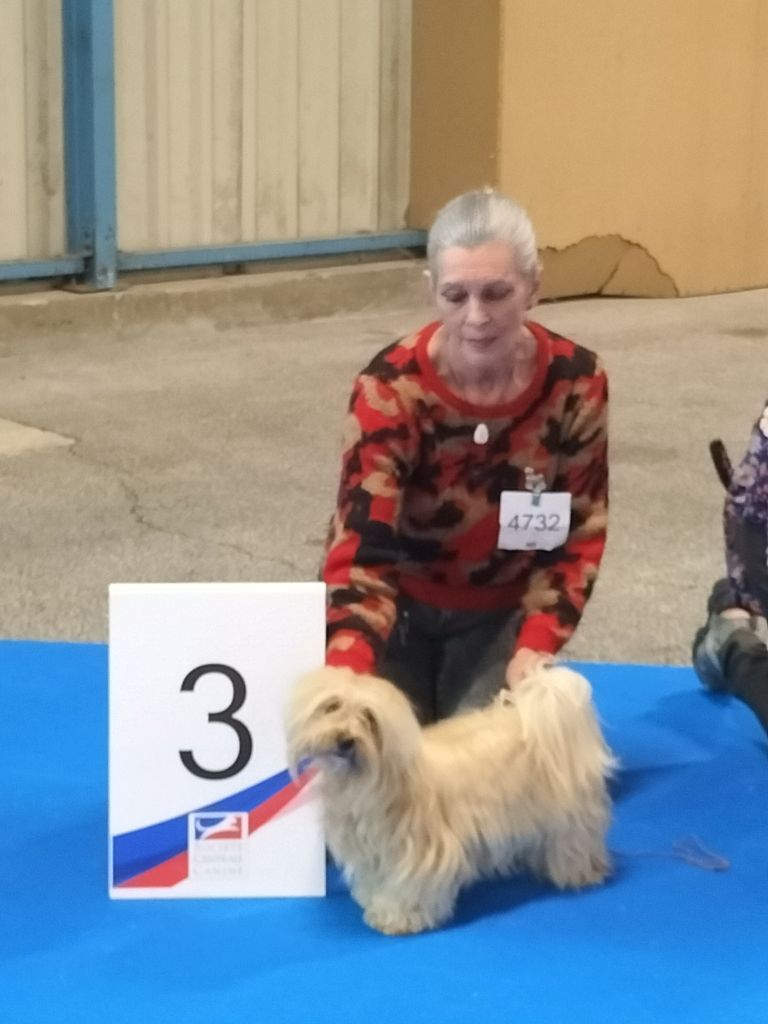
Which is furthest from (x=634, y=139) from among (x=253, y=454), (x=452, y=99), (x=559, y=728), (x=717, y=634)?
(x=559, y=728)

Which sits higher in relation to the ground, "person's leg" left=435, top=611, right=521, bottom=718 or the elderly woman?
the elderly woman

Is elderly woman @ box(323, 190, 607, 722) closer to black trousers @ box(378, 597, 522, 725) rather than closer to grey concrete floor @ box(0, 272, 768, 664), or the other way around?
black trousers @ box(378, 597, 522, 725)

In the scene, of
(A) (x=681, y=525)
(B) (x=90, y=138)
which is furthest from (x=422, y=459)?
(B) (x=90, y=138)

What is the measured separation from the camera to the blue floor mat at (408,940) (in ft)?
4.46

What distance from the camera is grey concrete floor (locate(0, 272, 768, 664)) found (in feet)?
8.43

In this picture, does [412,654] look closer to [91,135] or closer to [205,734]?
[205,734]

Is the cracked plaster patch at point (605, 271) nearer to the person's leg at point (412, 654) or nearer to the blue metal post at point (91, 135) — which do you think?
the blue metal post at point (91, 135)

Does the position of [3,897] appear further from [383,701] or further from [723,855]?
[723,855]

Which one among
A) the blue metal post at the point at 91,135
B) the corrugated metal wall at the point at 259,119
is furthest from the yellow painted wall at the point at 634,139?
the blue metal post at the point at 91,135

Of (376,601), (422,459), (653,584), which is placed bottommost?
(653,584)

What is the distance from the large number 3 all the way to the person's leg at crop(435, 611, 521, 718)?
0.34m

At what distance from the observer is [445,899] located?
1.47m

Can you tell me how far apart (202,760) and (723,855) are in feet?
1.83

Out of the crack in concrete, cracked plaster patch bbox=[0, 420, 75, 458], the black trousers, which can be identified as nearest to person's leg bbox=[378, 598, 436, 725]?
the black trousers
